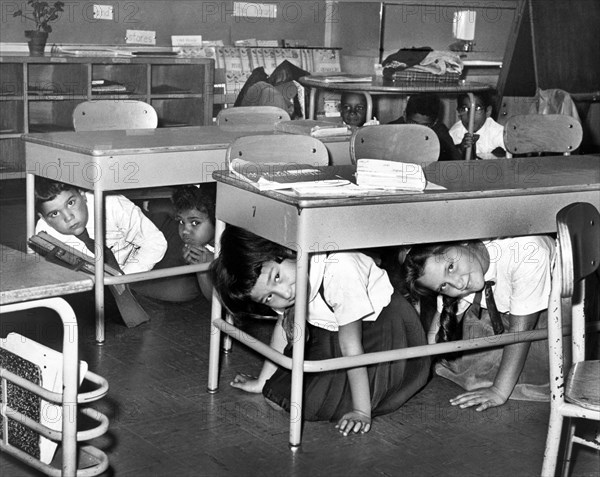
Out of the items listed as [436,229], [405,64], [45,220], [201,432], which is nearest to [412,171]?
[436,229]

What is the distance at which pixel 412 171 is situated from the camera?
2453 mm

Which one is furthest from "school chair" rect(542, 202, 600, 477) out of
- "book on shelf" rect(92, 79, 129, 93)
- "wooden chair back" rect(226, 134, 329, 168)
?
"book on shelf" rect(92, 79, 129, 93)

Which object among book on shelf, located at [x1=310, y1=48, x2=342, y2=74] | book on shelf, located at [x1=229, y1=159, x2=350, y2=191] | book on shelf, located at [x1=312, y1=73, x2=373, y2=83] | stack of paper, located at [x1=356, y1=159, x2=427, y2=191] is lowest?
book on shelf, located at [x1=229, y1=159, x2=350, y2=191]

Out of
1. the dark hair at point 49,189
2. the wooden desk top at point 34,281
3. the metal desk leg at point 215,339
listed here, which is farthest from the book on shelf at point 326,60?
the wooden desk top at point 34,281

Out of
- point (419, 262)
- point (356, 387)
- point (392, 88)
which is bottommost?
point (356, 387)

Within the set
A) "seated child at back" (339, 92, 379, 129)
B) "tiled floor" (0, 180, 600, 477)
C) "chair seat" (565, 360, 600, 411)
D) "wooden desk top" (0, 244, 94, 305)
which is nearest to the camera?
"wooden desk top" (0, 244, 94, 305)

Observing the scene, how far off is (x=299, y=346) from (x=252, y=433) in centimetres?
34

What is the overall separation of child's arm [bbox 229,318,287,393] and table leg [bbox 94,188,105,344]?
0.58 m

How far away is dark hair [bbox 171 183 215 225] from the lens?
353 centimetres

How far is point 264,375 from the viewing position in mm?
2814

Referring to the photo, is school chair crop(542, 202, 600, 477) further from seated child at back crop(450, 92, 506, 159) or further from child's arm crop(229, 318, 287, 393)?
Answer: seated child at back crop(450, 92, 506, 159)

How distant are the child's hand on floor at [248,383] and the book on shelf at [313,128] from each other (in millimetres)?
1099

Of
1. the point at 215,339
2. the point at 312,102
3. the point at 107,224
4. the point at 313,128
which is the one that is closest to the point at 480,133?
the point at 312,102

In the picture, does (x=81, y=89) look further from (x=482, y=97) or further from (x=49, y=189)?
(x=49, y=189)
